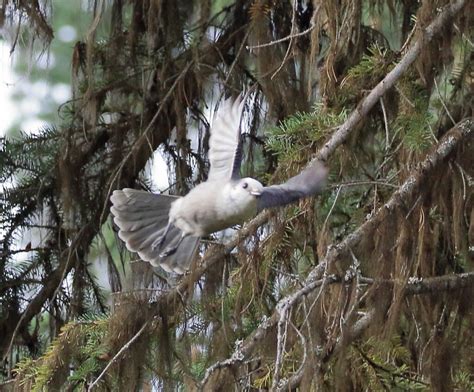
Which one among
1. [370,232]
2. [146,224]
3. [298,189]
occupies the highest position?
[146,224]

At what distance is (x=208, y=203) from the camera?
3.34m

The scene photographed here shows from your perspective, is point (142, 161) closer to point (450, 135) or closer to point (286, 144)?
point (286, 144)

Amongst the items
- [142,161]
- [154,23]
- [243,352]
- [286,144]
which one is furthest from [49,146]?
[243,352]

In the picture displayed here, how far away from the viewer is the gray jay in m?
3.13

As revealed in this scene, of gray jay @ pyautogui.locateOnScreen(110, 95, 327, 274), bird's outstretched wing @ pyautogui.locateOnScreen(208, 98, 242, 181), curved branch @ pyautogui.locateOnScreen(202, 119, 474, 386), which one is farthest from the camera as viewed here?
bird's outstretched wing @ pyautogui.locateOnScreen(208, 98, 242, 181)

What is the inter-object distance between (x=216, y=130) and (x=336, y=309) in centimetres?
69

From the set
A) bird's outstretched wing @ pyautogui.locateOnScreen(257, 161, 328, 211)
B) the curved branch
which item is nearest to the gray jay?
bird's outstretched wing @ pyautogui.locateOnScreen(257, 161, 328, 211)

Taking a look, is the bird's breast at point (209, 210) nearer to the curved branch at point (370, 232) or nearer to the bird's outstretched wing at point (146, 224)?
the bird's outstretched wing at point (146, 224)

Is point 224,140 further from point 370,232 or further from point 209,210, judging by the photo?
point 370,232

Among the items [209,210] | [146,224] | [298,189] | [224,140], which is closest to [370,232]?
[298,189]

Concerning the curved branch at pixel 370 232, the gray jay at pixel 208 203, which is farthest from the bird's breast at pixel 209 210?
the curved branch at pixel 370 232

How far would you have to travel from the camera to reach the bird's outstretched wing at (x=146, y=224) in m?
3.73

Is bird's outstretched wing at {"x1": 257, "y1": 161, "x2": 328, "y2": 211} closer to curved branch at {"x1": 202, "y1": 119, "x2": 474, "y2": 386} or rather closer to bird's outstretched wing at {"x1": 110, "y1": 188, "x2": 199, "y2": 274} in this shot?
curved branch at {"x1": 202, "y1": 119, "x2": 474, "y2": 386}

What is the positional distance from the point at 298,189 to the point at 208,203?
33 cm
